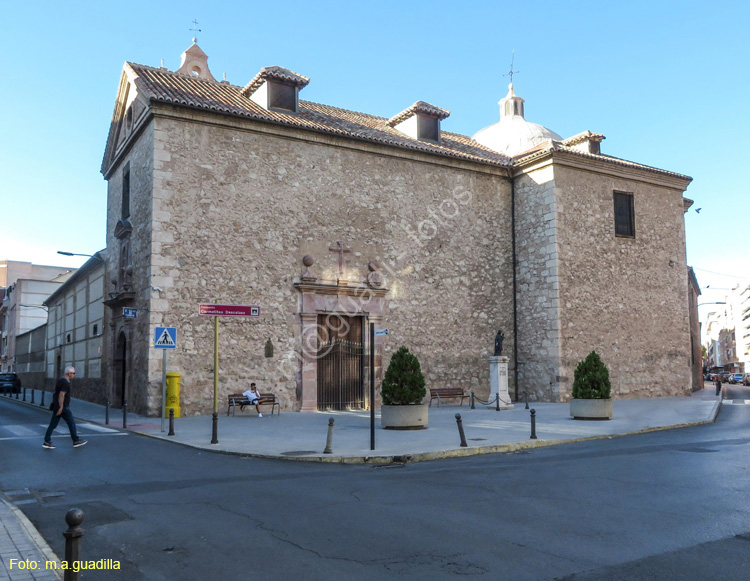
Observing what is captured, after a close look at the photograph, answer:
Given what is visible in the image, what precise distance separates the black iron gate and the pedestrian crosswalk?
23.3ft

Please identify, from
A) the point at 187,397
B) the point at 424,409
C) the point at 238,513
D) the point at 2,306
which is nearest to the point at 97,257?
the point at 187,397

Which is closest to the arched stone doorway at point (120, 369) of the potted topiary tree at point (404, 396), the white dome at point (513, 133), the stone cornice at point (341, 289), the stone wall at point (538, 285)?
the stone cornice at point (341, 289)

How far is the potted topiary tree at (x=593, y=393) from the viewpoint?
53.3ft

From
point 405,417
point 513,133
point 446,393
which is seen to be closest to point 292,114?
point 446,393

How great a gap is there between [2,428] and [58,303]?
21.2m

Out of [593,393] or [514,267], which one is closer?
[593,393]

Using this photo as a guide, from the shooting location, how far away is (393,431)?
1396 cm

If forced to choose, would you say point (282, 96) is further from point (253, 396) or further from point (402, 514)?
point (402, 514)

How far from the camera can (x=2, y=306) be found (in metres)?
67.2

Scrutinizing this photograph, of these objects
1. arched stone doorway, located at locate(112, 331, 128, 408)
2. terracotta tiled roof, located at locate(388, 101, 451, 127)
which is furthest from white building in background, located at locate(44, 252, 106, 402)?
terracotta tiled roof, located at locate(388, 101, 451, 127)

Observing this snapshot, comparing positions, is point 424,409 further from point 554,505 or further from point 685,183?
point 685,183

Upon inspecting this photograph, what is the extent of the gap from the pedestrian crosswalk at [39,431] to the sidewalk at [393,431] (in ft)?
1.29

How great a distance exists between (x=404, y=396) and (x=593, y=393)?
552cm

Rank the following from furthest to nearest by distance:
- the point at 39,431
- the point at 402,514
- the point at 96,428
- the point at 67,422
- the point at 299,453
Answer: the point at 96,428 → the point at 39,431 → the point at 67,422 → the point at 299,453 → the point at 402,514
